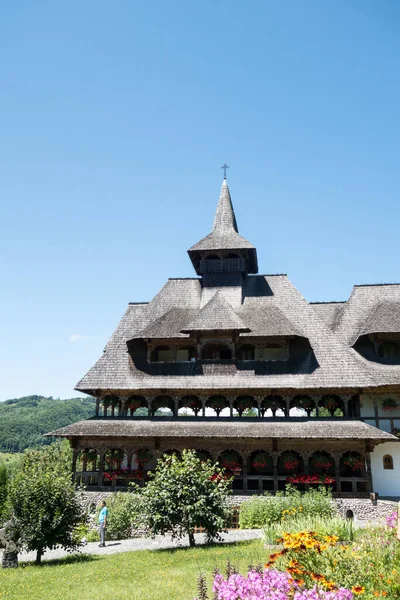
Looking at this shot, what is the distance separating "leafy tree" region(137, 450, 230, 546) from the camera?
15.0 metres

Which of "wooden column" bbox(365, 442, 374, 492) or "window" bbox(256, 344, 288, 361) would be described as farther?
"window" bbox(256, 344, 288, 361)

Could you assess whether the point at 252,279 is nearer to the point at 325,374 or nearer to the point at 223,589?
the point at 325,374

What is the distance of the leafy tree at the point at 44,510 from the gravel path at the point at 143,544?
72.9 inches

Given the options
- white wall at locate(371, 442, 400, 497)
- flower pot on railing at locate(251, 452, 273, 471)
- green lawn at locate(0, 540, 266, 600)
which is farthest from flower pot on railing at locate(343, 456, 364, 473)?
green lawn at locate(0, 540, 266, 600)

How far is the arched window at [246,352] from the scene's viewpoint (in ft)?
90.2

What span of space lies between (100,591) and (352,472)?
17.4 meters

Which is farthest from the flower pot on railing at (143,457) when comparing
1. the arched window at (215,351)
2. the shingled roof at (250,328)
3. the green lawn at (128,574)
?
the green lawn at (128,574)

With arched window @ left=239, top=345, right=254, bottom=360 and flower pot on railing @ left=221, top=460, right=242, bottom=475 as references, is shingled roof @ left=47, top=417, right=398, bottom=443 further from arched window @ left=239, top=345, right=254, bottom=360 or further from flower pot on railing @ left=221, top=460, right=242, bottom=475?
arched window @ left=239, top=345, right=254, bottom=360

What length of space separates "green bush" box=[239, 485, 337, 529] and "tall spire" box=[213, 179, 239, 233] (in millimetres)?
19645

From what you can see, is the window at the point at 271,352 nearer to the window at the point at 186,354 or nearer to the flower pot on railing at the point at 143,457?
the window at the point at 186,354

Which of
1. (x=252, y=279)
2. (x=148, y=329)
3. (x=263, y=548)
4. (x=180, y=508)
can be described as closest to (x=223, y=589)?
(x=263, y=548)

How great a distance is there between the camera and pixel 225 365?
2617 cm

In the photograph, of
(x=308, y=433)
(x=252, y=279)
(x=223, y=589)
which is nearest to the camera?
(x=223, y=589)

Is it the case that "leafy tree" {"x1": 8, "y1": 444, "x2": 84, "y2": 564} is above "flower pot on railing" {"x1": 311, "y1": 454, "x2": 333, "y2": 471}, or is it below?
below
